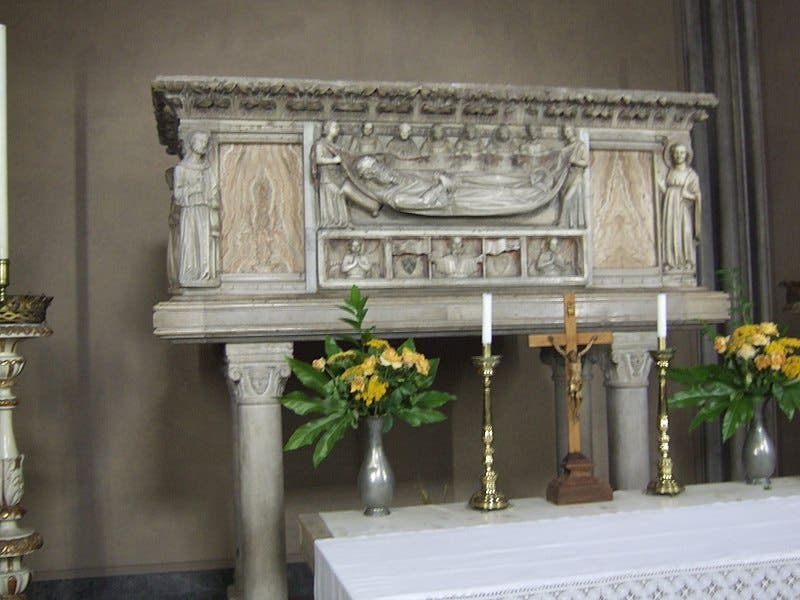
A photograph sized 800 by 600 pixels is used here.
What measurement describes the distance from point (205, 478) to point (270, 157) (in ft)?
9.04

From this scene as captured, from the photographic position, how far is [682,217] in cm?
505

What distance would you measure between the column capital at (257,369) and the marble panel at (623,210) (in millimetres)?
1794

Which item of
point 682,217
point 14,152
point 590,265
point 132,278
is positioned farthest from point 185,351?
point 682,217

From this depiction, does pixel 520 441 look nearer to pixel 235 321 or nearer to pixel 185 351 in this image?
pixel 185 351

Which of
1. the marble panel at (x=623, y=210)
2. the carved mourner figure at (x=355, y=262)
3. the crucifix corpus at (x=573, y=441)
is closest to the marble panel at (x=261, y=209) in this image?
the carved mourner figure at (x=355, y=262)

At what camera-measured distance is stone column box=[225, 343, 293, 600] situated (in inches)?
174

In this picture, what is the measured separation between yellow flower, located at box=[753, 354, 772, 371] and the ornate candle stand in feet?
10.9

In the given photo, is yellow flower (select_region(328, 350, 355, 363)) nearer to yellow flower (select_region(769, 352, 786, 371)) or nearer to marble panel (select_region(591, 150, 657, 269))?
marble panel (select_region(591, 150, 657, 269))

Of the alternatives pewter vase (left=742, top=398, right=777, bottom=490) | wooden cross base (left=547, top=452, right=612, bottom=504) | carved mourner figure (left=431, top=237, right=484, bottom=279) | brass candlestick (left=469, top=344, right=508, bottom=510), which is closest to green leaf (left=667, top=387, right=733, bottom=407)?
pewter vase (left=742, top=398, right=777, bottom=490)

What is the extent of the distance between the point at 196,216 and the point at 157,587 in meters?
3.08

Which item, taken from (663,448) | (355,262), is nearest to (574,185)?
(355,262)

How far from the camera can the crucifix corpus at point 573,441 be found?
398cm

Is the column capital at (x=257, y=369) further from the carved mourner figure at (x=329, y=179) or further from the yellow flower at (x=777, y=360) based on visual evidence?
the yellow flower at (x=777, y=360)

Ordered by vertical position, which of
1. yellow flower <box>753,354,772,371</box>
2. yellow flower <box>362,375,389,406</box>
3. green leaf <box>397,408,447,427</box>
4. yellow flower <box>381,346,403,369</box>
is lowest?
green leaf <box>397,408,447,427</box>
